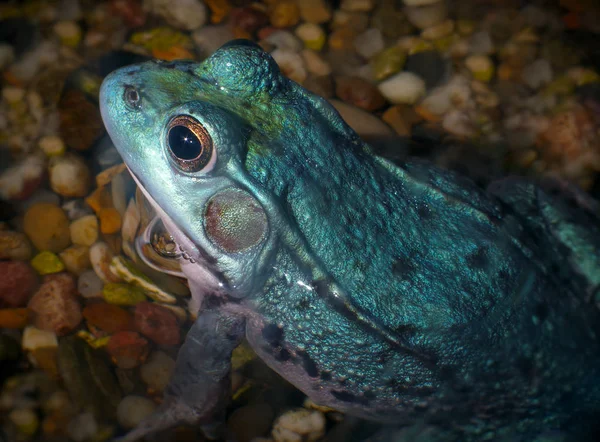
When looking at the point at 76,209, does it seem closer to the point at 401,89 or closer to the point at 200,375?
the point at 200,375

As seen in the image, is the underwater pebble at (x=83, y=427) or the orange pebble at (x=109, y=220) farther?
the orange pebble at (x=109, y=220)

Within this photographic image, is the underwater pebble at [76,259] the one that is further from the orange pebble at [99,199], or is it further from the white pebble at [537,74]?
the white pebble at [537,74]

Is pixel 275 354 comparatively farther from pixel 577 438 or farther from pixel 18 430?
pixel 577 438

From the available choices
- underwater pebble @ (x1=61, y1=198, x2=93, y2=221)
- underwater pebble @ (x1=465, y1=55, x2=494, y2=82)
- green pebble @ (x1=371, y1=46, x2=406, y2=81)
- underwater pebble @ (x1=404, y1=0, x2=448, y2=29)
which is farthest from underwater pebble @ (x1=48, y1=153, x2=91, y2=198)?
underwater pebble @ (x1=465, y1=55, x2=494, y2=82)

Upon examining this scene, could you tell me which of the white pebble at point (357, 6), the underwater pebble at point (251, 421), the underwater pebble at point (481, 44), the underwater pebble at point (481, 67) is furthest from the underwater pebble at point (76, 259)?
the underwater pebble at point (481, 44)

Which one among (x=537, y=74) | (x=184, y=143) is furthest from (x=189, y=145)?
(x=537, y=74)

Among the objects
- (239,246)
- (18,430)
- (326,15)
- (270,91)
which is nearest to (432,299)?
(239,246)
